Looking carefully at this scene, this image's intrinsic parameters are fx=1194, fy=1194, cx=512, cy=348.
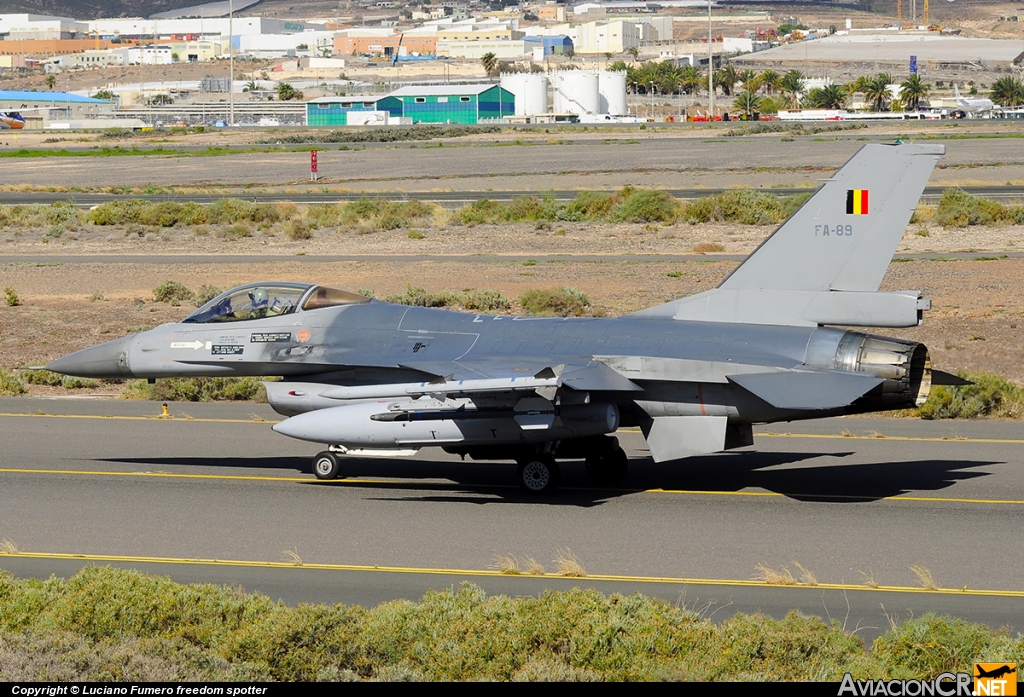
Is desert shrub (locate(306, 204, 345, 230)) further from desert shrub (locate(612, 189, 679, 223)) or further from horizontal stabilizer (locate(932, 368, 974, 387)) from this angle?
horizontal stabilizer (locate(932, 368, 974, 387))

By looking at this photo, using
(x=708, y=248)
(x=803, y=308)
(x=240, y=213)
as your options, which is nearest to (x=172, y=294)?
(x=708, y=248)

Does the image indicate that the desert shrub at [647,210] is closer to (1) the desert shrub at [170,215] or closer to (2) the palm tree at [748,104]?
(1) the desert shrub at [170,215]

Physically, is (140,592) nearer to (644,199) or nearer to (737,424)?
(737,424)

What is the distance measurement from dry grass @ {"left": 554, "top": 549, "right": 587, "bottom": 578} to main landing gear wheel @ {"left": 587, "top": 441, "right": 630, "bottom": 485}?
12.6ft

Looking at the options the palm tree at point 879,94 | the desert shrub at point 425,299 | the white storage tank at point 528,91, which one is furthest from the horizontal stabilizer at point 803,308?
the palm tree at point 879,94

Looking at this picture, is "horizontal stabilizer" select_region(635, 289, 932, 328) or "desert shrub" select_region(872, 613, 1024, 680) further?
"horizontal stabilizer" select_region(635, 289, 932, 328)

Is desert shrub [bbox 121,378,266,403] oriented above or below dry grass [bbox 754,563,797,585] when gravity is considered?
above

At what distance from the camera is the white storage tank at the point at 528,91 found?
591 feet

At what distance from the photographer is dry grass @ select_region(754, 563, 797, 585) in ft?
39.9

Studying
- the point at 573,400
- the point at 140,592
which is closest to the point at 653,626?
the point at 140,592

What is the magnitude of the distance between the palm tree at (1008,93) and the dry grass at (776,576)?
178m

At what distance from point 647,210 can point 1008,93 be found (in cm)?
14177

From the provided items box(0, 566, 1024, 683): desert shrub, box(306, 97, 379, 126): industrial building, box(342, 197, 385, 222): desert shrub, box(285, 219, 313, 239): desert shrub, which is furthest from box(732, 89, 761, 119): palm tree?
box(0, 566, 1024, 683): desert shrub

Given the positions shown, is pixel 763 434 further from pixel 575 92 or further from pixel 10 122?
pixel 10 122
